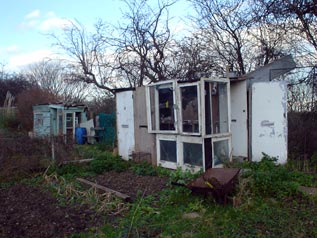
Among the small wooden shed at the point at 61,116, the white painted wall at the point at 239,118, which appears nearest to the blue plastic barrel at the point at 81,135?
the small wooden shed at the point at 61,116

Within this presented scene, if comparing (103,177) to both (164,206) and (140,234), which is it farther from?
(140,234)

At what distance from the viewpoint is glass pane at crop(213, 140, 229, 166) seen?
7.56 m

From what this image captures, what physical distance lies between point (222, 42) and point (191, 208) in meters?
10.3

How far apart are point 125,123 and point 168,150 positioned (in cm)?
209

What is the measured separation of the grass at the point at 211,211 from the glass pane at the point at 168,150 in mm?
1591

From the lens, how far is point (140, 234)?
154 inches

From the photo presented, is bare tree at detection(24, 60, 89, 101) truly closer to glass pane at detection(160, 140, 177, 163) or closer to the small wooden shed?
the small wooden shed

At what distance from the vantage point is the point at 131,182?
22.6ft

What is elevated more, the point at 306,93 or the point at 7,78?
the point at 7,78

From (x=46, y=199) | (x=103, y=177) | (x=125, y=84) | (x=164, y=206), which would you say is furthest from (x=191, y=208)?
(x=125, y=84)

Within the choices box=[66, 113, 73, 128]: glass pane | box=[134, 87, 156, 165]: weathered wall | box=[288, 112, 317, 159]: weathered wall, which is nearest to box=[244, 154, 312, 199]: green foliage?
box=[288, 112, 317, 159]: weathered wall

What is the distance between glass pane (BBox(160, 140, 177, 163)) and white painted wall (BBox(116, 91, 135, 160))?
131cm

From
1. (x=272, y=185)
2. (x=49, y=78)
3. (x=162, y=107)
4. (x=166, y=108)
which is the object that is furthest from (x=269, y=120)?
(x=49, y=78)

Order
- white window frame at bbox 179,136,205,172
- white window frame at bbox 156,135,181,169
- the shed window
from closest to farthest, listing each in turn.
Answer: white window frame at bbox 179,136,205,172
white window frame at bbox 156,135,181,169
the shed window
